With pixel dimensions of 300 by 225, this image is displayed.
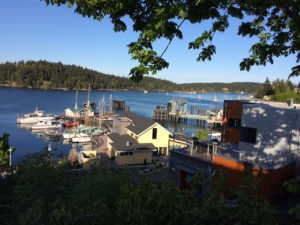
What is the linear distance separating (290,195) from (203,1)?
37.0 feet

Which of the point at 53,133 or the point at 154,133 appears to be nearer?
the point at 154,133

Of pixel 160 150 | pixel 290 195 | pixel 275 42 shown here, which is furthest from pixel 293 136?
pixel 160 150

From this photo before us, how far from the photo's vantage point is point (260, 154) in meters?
12.7

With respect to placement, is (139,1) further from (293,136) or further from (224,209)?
(293,136)

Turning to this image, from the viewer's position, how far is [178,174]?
1467cm

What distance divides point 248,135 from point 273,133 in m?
1.21

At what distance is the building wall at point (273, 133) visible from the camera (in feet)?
40.2

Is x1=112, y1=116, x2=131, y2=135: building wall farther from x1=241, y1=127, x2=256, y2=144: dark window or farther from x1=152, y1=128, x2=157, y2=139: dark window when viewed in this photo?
x1=241, y1=127, x2=256, y2=144: dark window

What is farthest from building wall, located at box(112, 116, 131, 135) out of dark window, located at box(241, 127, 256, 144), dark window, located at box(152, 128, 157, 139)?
dark window, located at box(241, 127, 256, 144)

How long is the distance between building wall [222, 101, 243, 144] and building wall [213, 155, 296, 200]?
4.13m

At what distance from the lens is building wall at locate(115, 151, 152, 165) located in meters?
28.2

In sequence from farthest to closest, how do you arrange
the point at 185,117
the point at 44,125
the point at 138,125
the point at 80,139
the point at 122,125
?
the point at 185,117 → the point at 44,125 → the point at 80,139 → the point at 122,125 → the point at 138,125

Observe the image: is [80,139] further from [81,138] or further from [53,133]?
[53,133]

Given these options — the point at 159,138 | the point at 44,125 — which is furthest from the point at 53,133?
the point at 159,138
